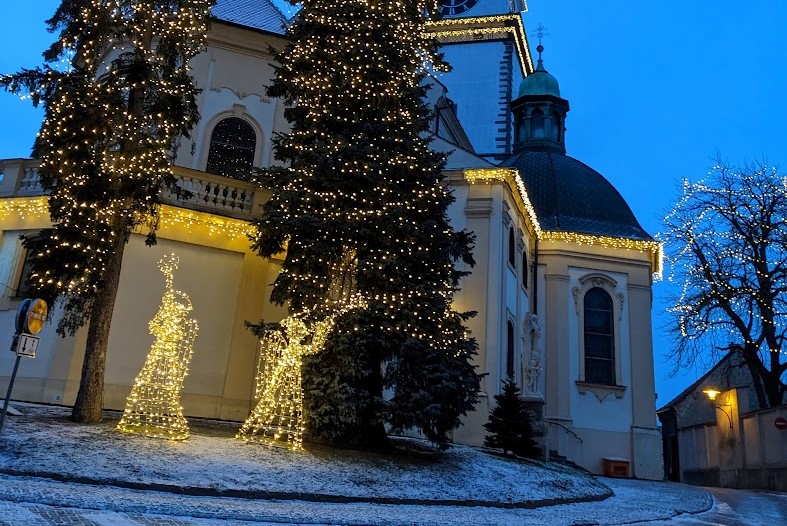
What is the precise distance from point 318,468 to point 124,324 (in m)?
7.26

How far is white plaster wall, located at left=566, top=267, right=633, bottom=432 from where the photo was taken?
78.4ft

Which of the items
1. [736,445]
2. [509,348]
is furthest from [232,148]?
[736,445]

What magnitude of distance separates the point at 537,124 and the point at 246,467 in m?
27.4

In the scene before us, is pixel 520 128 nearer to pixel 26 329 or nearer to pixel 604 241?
pixel 604 241

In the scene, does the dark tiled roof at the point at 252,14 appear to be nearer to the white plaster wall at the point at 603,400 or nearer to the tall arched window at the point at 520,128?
the white plaster wall at the point at 603,400

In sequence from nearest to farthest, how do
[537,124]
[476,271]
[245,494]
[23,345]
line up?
[245,494] < [23,345] < [476,271] < [537,124]

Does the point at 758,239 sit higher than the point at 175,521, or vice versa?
the point at 758,239

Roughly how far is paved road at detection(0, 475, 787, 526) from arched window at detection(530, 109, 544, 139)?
25090mm

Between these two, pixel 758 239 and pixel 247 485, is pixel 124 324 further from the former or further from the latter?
pixel 758 239

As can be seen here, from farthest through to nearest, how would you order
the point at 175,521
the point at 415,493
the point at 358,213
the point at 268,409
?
the point at 358,213 → the point at 268,409 → the point at 415,493 → the point at 175,521

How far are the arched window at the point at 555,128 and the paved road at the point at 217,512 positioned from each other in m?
25.2

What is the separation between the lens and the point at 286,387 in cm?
1083

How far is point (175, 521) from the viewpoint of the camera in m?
5.63

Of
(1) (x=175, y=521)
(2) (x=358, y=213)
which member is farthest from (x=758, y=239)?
(1) (x=175, y=521)
